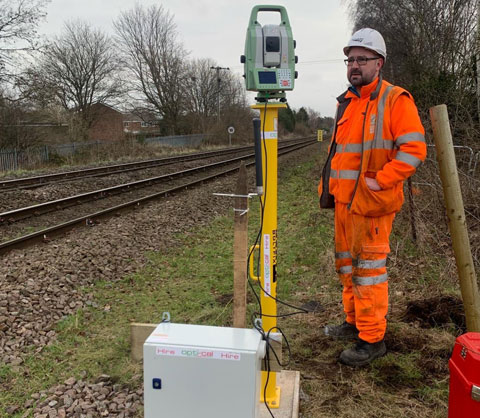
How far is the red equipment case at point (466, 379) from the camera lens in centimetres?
189

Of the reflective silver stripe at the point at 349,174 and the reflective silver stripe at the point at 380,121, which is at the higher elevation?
the reflective silver stripe at the point at 380,121

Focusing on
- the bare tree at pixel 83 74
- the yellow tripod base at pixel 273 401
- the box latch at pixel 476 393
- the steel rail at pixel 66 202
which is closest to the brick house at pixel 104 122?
the bare tree at pixel 83 74

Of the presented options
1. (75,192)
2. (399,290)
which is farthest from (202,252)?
(75,192)

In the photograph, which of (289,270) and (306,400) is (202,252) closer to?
(289,270)

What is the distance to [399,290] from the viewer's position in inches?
179

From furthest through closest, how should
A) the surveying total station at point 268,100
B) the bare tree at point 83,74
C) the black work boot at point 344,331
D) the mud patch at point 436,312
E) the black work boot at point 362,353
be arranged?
the bare tree at point 83,74
the mud patch at point 436,312
the black work boot at point 344,331
the black work boot at point 362,353
the surveying total station at point 268,100

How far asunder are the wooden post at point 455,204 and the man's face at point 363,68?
48 cm

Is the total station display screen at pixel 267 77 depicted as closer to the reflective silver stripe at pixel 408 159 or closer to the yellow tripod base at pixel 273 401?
the reflective silver stripe at pixel 408 159

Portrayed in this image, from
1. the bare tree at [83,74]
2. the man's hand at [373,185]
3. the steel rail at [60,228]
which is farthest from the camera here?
the bare tree at [83,74]

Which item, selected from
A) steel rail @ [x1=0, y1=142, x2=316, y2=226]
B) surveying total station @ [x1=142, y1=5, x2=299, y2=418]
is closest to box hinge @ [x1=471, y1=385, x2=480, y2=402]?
surveying total station @ [x1=142, y1=5, x2=299, y2=418]

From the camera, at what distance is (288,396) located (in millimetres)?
2812

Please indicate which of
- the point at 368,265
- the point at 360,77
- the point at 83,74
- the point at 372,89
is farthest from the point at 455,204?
the point at 83,74

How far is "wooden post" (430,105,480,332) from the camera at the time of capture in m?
2.79

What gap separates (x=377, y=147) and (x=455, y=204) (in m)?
0.64
